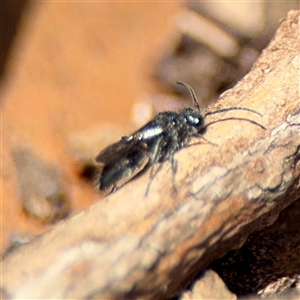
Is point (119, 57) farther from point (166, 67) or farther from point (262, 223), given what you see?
point (262, 223)

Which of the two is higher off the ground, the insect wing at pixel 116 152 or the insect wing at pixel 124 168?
the insect wing at pixel 116 152

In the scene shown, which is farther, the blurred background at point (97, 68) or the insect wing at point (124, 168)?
the blurred background at point (97, 68)

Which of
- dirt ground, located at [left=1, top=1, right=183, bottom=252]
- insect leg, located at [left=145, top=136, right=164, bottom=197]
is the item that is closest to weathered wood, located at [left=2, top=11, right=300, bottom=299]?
insect leg, located at [left=145, top=136, right=164, bottom=197]

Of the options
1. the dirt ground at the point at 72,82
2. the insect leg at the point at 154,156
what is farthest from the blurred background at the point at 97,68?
the insect leg at the point at 154,156

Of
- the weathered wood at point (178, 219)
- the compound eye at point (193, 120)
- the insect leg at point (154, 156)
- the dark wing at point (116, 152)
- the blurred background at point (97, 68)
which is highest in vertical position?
the blurred background at point (97, 68)

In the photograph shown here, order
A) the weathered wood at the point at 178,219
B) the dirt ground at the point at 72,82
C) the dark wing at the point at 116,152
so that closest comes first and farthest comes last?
the weathered wood at the point at 178,219 → the dark wing at the point at 116,152 → the dirt ground at the point at 72,82

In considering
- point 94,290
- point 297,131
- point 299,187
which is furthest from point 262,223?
point 94,290

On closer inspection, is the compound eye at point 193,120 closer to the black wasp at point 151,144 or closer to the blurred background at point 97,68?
the black wasp at point 151,144

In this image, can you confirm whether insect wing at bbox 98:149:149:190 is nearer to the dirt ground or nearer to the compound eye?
the compound eye
